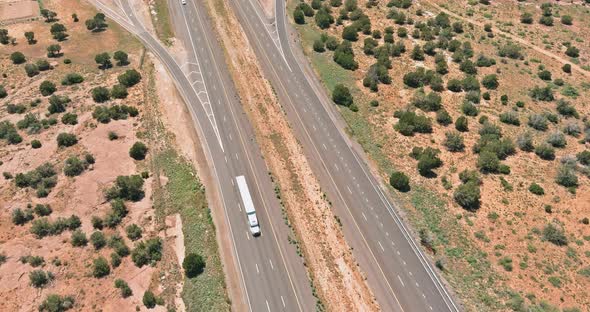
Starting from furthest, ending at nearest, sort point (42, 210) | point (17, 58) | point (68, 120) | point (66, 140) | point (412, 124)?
point (17, 58) < point (412, 124) < point (68, 120) < point (66, 140) < point (42, 210)

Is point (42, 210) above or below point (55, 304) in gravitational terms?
above

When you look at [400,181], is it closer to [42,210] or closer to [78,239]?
[78,239]

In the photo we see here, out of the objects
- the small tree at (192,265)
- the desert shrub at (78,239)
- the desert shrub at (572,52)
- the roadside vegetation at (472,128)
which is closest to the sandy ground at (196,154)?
the small tree at (192,265)

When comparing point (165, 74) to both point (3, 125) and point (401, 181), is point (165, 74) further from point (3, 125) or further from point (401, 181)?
point (401, 181)

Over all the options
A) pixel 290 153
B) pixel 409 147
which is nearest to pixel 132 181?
pixel 290 153

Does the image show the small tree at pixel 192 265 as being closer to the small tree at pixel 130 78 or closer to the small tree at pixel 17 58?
the small tree at pixel 130 78

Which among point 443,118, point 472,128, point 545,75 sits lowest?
point 472,128

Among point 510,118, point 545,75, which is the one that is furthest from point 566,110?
point 545,75
